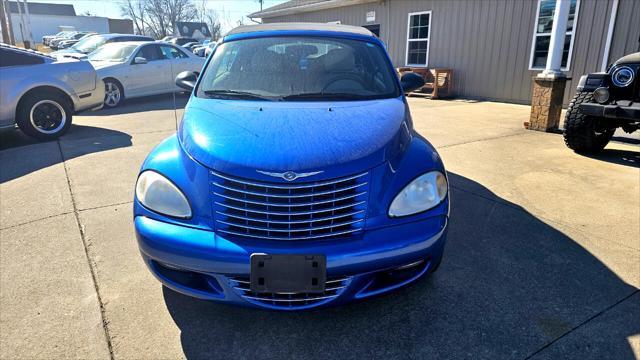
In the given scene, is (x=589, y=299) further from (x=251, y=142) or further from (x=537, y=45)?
(x=537, y=45)

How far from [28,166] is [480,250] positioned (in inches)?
213

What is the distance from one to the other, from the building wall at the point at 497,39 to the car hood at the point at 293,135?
8343 millimetres

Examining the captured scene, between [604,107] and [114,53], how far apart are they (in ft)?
33.7

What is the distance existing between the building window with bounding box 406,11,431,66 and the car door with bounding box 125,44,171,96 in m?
7.67

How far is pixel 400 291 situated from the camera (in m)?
2.26

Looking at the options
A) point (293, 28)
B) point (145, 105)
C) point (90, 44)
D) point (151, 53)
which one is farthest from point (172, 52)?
point (293, 28)

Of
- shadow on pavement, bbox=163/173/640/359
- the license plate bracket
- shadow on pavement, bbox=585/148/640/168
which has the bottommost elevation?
shadow on pavement, bbox=163/173/640/359

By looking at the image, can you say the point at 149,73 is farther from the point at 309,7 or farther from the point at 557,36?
the point at 557,36

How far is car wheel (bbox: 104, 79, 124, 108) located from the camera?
9.57m

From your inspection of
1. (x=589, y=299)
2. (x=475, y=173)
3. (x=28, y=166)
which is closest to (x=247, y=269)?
(x=589, y=299)

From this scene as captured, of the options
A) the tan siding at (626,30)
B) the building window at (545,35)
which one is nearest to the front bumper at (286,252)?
the tan siding at (626,30)

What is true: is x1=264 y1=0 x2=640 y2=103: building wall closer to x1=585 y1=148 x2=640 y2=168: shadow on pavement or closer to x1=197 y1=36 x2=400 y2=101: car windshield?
x1=585 y1=148 x2=640 y2=168: shadow on pavement

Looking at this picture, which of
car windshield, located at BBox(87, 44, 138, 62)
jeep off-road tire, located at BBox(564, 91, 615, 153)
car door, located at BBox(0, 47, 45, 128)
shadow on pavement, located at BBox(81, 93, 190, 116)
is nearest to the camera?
jeep off-road tire, located at BBox(564, 91, 615, 153)

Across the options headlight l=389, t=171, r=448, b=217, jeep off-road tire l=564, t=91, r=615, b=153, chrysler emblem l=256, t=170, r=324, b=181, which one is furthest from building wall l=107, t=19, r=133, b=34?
headlight l=389, t=171, r=448, b=217
